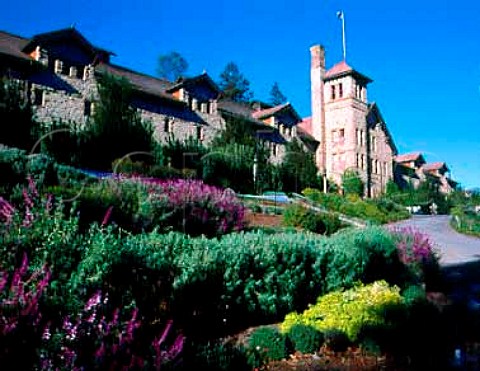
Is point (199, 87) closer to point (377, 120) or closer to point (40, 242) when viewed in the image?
point (377, 120)

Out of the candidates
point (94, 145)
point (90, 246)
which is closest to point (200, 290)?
point (90, 246)

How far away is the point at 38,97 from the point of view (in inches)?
910

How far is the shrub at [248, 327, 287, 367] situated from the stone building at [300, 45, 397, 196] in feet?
123

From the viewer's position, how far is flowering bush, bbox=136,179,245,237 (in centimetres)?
973

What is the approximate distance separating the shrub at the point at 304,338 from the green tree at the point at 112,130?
66.5 ft

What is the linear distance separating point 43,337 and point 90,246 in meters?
1.59

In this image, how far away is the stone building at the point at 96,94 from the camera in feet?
75.5

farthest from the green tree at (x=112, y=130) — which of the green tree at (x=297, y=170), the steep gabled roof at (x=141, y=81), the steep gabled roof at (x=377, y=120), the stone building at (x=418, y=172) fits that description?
the stone building at (x=418, y=172)

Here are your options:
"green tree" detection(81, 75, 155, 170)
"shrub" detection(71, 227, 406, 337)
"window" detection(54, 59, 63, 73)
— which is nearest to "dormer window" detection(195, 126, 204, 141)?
"green tree" detection(81, 75, 155, 170)

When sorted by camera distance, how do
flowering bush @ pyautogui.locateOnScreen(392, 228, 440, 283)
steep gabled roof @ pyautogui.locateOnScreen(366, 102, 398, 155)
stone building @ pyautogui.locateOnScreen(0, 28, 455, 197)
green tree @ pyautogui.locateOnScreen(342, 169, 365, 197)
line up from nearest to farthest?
flowering bush @ pyautogui.locateOnScreen(392, 228, 440, 283)
stone building @ pyautogui.locateOnScreen(0, 28, 455, 197)
green tree @ pyautogui.locateOnScreen(342, 169, 365, 197)
steep gabled roof @ pyautogui.locateOnScreen(366, 102, 398, 155)

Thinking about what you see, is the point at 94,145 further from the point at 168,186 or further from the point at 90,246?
the point at 90,246

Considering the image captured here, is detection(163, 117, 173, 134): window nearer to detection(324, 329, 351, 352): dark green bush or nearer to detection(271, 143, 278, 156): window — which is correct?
detection(271, 143, 278, 156): window

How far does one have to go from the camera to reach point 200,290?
5.51 m

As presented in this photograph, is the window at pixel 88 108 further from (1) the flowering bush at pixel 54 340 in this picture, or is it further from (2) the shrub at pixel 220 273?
(1) the flowering bush at pixel 54 340
